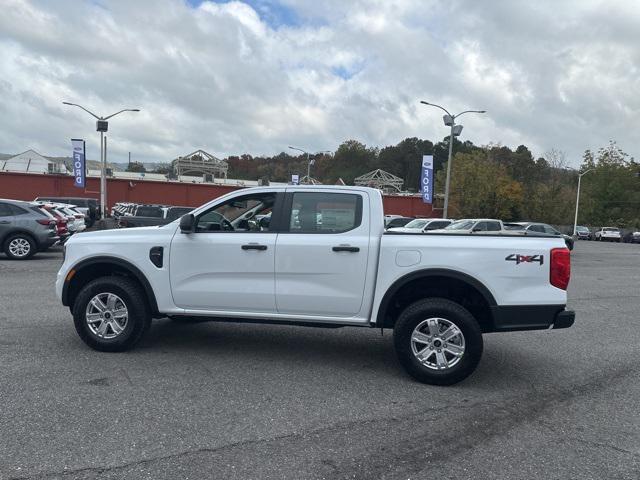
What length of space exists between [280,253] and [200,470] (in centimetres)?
246

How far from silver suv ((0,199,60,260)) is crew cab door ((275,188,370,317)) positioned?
11.9 meters

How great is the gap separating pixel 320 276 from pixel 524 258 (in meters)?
1.95

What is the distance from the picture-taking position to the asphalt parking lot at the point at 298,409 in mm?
3600

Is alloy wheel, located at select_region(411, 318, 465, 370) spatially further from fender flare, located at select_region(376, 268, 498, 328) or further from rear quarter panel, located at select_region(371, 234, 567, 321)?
rear quarter panel, located at select_region(371, 234, 567, 321)

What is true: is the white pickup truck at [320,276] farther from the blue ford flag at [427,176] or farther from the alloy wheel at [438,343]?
the blue ford flag at [427,176]

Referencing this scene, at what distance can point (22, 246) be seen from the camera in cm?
1488

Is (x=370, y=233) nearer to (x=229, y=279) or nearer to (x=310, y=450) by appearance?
(x=229, y=279)

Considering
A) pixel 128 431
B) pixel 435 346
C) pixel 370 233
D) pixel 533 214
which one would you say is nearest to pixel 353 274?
pixel 370 233

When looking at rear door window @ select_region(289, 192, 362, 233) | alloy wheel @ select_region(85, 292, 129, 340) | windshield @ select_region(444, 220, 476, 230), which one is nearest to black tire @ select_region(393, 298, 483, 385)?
rear door window @ select_region(289, 192, 362, 233)

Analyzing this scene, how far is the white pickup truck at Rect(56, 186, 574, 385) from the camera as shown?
16.9 ft

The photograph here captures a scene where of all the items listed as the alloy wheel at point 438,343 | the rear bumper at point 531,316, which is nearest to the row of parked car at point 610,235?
the rear bumper at point 531,316

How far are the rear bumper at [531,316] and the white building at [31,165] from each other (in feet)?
159

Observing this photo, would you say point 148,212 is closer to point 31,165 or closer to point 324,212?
point 324,212

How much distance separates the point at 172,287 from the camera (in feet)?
18.9
